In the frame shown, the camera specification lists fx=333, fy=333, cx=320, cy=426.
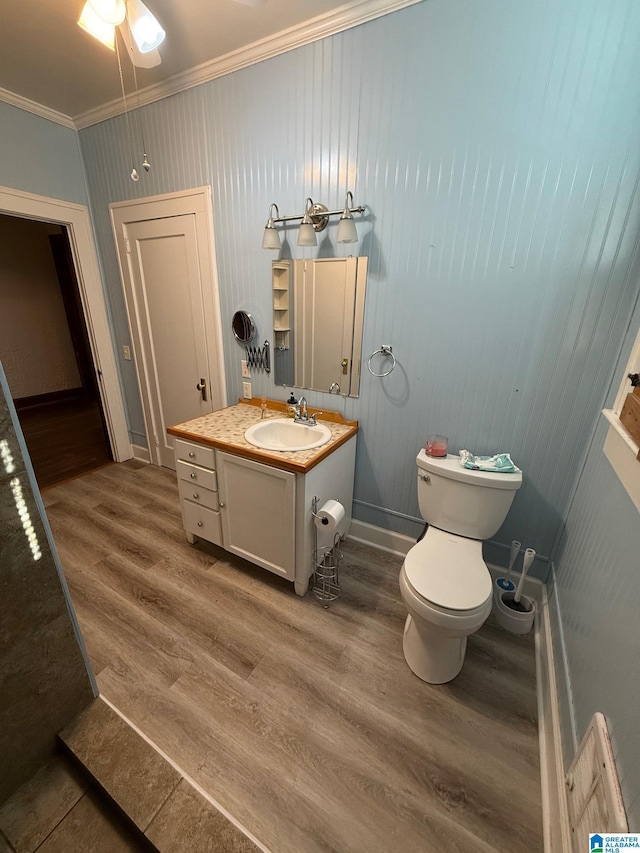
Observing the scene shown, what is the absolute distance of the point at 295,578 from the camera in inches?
67.8

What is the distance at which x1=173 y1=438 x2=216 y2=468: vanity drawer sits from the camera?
176 centimetres

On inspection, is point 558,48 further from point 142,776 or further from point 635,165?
point 142,776

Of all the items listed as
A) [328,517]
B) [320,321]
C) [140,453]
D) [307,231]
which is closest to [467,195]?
[307,231]

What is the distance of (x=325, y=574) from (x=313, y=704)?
1.93 feet

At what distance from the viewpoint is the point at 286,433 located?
1.97 meters

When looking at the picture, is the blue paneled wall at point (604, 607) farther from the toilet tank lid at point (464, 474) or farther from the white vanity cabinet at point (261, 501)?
the white vanity cabinet at point (261, 501)

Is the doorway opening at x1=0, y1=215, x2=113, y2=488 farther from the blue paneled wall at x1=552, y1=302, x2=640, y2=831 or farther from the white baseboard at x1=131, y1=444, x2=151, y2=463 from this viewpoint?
the blue paneled wall at x1=552, y1=302, x2=640, y2=831

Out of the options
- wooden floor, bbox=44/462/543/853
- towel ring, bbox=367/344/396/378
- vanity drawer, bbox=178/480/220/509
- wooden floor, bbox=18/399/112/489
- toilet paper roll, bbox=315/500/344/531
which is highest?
towel ring, bbox=367/344/396/378

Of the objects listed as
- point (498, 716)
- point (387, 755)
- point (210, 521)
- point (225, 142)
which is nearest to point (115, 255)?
point (225, 142)

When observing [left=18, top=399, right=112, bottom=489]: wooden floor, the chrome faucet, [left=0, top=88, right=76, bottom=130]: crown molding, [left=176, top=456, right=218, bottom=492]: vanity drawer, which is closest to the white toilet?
the chrome faucet

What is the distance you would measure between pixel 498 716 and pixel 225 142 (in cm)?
306

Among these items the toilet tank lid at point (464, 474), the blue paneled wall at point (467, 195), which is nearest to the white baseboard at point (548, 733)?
the blue paneled wall at point (467, 195)

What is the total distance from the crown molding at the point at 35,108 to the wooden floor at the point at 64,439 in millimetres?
2257

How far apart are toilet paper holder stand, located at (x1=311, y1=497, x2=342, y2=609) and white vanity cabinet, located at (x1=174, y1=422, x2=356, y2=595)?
0.03 m
